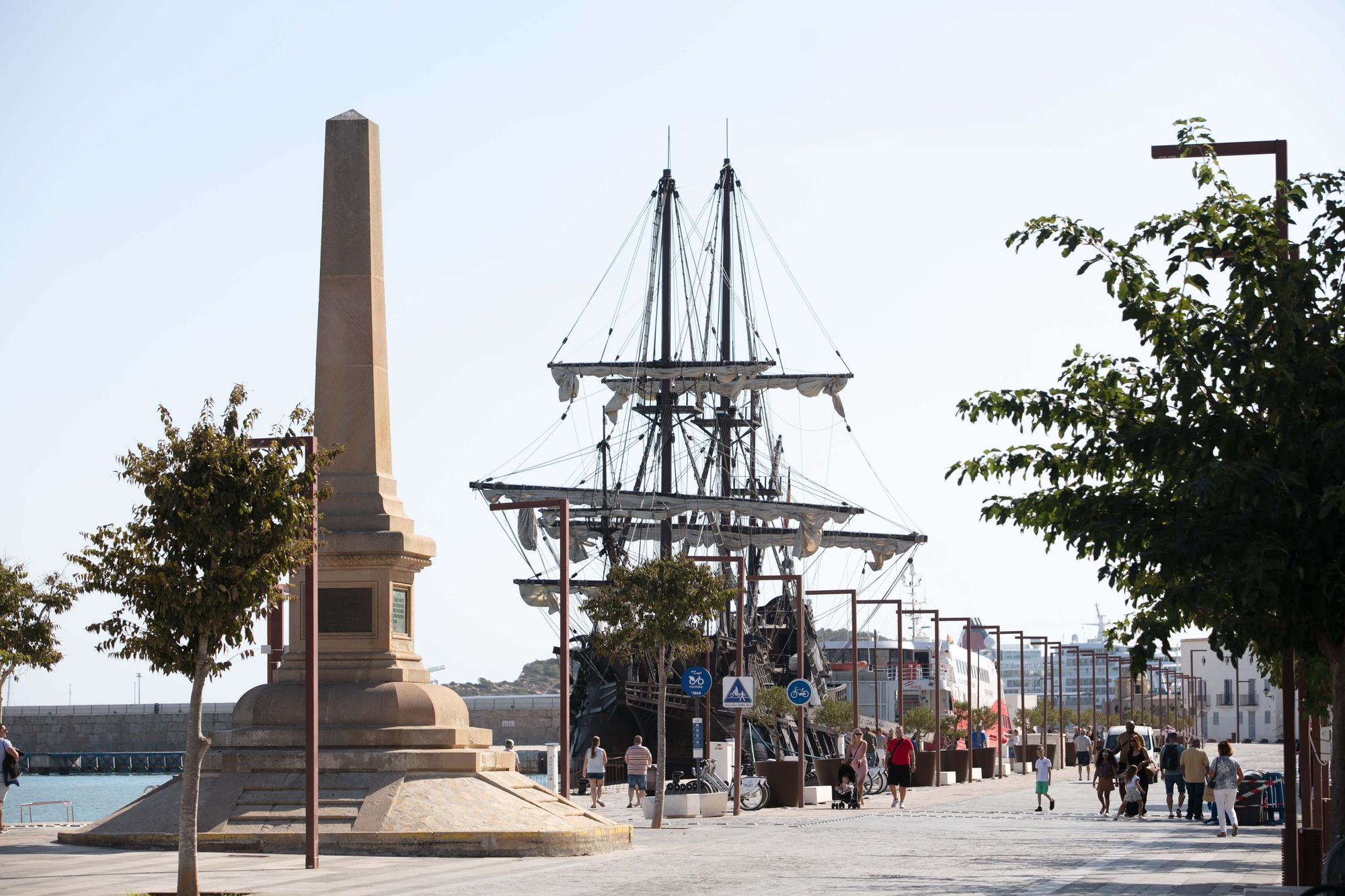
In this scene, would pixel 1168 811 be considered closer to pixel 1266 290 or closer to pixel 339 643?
pixel 339 643

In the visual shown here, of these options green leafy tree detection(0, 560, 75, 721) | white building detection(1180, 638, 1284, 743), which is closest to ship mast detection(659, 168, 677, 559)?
green leafy tree detection(0, 560, 75, 721)

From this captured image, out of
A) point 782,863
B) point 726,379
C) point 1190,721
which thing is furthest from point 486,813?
point 1190,721

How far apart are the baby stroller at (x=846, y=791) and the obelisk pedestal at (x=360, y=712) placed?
14973mm

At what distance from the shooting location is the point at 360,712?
20.9 metres

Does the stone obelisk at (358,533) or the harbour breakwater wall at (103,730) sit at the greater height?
the stone obelisk at (358,533)

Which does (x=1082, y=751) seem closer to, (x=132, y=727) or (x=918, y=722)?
A: (x=918, y=722)

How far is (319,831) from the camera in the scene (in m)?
19.1

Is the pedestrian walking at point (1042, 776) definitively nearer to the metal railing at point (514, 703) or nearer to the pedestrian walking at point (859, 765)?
the pedestrian walking at point (859, 765)

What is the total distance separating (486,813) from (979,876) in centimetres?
572

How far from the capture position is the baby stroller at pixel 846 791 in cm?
3588

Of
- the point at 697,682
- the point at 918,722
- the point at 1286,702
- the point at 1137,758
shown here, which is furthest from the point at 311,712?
the point at 918,722

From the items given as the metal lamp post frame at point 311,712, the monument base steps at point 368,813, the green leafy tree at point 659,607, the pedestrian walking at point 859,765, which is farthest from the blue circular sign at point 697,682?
the metal lamp post frame at point 311,712

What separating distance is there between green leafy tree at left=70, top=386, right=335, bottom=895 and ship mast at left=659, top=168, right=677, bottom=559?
48470 mm

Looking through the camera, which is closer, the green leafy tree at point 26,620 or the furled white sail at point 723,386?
the green leafy tree at point 26,620
